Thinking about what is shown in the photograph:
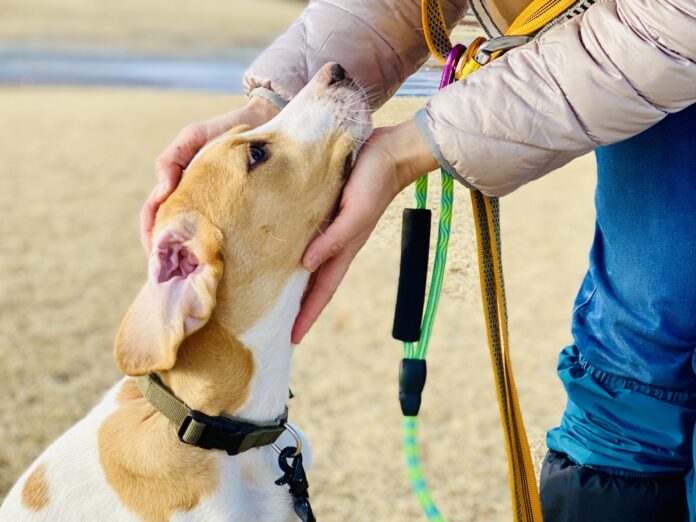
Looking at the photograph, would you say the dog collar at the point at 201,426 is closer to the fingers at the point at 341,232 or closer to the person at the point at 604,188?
the person at the point at 604,188

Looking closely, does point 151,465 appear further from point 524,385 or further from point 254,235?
point 524,385

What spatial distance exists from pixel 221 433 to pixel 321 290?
0.40m

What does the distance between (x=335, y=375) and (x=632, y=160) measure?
8.70ft

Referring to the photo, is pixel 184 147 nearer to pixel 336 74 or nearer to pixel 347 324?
pixel 336 74

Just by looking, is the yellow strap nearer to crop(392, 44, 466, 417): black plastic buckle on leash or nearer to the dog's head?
crop(392, 44, 466, 417): black plastic buckle on leash

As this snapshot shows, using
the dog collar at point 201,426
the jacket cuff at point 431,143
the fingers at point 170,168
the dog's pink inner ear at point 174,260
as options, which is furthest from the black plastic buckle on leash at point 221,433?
the jacket cuff at point 431,143

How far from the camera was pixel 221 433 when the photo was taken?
1888 millimetres

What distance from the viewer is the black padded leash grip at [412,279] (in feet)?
6.47

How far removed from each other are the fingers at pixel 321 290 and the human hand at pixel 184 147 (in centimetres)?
40

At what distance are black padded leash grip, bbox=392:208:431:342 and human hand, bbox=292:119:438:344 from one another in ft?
0.42

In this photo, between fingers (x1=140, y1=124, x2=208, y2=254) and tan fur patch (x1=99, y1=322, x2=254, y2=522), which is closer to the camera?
tan fur patch (x1=99, y1=322, x2=254, y2=522)

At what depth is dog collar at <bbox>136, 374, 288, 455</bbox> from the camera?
73.5 inches

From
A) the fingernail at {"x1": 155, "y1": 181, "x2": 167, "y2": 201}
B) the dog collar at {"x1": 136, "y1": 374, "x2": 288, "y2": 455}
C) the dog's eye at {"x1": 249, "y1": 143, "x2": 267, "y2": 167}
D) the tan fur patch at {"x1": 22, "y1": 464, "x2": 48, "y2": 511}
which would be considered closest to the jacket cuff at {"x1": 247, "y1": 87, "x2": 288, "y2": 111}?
the dog's eye at {"x1": 249, "y1": 143, "x2": 267, "y2": 167}

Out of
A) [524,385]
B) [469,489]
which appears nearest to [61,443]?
[469,489]
